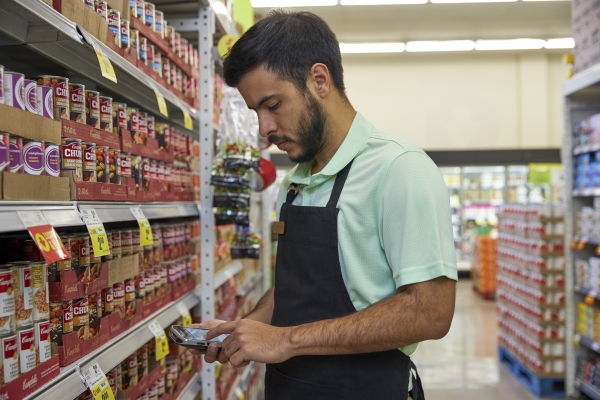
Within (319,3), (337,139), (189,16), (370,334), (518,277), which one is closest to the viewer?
(370,334)

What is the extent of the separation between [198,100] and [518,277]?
13.4 feet

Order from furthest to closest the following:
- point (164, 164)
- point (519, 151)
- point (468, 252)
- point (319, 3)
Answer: point (468, 252) < point (519, 151) < point (319, 3) < point (164, 164)

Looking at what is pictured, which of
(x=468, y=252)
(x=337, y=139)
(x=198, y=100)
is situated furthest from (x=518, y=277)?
(x=468, y=252)

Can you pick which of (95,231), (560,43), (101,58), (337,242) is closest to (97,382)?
(95,231)

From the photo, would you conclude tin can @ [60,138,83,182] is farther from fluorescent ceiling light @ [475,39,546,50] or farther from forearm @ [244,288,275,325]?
fluorescent ceiling light @ [475,39,546,50]

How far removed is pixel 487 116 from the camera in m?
11.9

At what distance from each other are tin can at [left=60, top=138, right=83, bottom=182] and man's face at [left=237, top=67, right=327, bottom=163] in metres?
0.48

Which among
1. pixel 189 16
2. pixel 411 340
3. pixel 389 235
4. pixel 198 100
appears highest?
pixel 189 16

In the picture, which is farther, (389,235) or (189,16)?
(189,16)

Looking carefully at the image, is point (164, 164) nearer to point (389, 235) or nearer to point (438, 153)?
point (389, 235)

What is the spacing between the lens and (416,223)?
1339 mm

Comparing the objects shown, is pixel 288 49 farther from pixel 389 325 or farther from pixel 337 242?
pixel 389 325

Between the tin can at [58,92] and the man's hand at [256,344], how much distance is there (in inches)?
28.9

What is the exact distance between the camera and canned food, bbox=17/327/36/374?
4.10 feet
